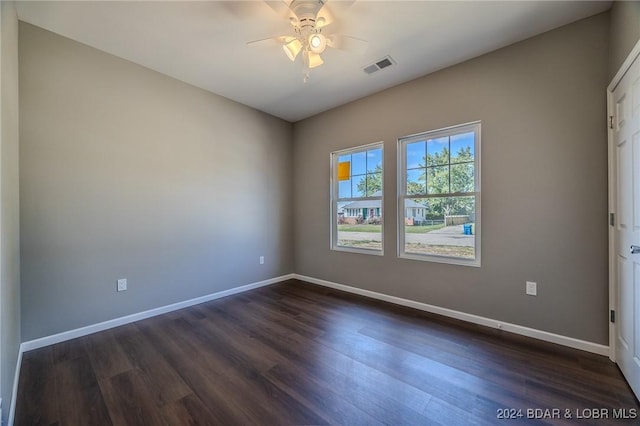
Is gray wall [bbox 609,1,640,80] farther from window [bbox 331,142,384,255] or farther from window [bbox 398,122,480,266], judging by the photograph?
window [bbox 331,142,384,255]

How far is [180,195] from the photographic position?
10.3ft

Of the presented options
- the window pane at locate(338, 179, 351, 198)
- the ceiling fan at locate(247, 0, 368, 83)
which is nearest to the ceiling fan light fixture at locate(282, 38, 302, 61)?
the ceiling fan at locate(247, 0, 368, 83)

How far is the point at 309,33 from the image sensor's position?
6.57 feet

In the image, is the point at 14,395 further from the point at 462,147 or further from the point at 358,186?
the point at 462,147

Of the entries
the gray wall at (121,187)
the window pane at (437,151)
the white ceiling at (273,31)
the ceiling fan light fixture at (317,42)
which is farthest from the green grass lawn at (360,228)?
the ceiling fan light fixture at (317,42)

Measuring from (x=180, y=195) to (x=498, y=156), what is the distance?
356 cm

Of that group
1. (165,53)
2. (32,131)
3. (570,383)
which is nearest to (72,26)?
(165,53)

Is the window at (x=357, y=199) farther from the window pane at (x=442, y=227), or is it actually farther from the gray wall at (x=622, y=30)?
the gray wall at (x=622, y=30)

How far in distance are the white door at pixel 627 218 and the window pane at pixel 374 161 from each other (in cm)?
213

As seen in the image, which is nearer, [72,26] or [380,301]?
[72,26]

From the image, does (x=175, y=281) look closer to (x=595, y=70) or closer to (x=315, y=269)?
(x=315, y=269)

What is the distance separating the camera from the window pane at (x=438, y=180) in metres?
2.94

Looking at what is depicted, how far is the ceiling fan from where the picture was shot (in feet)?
6.13

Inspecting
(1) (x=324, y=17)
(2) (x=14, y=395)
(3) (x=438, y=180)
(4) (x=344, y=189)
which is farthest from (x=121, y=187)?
(3) (x=438, y=180)
